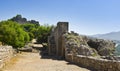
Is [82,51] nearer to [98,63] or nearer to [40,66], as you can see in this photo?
[40,66]

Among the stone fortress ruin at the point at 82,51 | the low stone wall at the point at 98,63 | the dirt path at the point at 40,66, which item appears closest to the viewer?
the low stone wall at the point at 98,63

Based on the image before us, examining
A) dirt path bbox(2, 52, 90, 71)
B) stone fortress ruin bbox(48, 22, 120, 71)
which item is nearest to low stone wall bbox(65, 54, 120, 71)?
stone fortress ruin bbox(48, 22, 120, 71)

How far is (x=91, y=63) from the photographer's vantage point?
16.1 metres

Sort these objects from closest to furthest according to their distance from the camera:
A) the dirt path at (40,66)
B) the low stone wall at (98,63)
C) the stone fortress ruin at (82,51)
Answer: the low stone wall at (98,63), the stone fortress ruin at (82,51), the dirt path at (40,66)

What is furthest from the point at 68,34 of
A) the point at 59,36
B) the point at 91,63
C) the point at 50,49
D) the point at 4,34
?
the point at 91,63

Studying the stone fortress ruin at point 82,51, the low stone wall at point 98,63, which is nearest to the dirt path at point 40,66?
the low stone wall at point 98,63

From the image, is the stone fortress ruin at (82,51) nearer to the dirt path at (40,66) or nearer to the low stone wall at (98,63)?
the low stone wall at (98,63)

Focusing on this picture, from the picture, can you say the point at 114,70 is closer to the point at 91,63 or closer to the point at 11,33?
the point at 91,63

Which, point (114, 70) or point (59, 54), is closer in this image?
point (114, 70)

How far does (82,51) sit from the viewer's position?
2388cm

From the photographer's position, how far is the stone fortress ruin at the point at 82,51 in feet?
48.3

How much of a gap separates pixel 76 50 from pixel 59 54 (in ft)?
18.3

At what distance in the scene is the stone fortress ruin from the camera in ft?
48.3

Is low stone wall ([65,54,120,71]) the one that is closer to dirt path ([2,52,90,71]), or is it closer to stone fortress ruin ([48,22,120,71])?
stone fortress ruin ([48,22,120,71])
